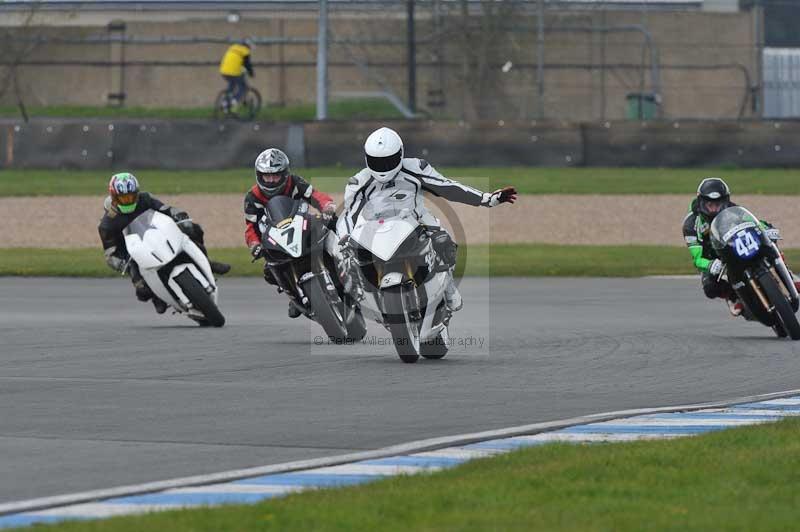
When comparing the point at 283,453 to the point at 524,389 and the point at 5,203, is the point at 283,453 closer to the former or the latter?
the point at 524,389

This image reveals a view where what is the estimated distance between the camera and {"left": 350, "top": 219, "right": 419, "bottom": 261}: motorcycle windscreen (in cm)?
1310

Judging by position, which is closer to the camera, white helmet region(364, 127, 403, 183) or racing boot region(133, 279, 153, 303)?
white helmet region(364, 127, 403, 183)

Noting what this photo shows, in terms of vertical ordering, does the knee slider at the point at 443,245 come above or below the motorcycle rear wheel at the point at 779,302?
above

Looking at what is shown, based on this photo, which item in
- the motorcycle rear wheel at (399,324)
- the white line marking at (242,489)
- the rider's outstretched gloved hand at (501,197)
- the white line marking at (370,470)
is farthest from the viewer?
the rider's outstretched gloved hand at (501,197)

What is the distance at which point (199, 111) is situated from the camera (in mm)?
47812

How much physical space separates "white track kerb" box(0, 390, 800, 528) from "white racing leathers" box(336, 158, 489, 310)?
11.1ft

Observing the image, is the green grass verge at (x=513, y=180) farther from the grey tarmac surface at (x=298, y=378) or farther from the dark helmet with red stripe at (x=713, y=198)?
the dark helmet with red stripe at (x=713, y=198)

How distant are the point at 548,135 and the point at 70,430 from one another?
2693 centimetres

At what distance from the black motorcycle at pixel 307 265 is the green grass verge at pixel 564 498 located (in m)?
6.38

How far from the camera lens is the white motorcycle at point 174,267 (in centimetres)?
1675

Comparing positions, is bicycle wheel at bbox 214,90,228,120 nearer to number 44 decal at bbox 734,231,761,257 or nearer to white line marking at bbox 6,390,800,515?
number 44 decal at bbox 734,231,761,257

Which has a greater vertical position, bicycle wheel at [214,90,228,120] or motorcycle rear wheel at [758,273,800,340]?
bicycle wheel at [214,90,228,120]

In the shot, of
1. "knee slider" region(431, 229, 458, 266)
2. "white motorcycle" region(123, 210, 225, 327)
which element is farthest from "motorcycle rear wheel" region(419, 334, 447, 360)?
"white motorcycle" region(123, 210, 225, 327)

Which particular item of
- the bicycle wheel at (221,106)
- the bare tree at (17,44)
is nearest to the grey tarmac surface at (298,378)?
the bicycle wheel at (221,106)
